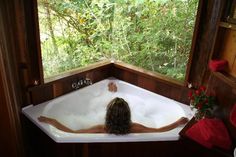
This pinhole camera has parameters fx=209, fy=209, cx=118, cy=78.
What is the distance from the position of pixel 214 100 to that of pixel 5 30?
168cm

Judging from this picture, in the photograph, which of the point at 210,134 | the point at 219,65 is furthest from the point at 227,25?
the point at 210,134

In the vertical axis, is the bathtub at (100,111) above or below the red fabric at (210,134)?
below

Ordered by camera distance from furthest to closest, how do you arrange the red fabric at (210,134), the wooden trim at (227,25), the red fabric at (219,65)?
the red fabric at (219,65) → the wooden trim at (227,25) → the red fabric at (210,134)

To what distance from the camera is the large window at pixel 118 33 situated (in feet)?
6.59

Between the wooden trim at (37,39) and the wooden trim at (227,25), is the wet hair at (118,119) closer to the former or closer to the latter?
the wooden trim at (37,39)

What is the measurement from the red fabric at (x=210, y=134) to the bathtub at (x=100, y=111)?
0.51 ft

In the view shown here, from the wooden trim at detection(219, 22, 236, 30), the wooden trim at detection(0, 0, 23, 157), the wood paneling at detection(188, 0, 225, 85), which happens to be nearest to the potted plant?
the wood paneling at detection(188, 0, 225, 85)

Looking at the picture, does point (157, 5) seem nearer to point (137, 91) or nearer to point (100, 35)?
point (100, 35)

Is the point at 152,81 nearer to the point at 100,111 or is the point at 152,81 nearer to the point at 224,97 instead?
the point at 100,111

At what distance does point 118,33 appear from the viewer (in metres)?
2.56

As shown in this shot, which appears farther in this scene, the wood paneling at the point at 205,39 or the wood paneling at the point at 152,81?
the wood paneling at the point at 152,81

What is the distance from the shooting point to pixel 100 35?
8.22 feet

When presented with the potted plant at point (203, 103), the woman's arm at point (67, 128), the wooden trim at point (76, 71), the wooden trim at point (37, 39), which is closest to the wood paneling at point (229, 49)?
the potted plant at point (203, 103)

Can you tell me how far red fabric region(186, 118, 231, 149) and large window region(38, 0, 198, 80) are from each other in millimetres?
691
